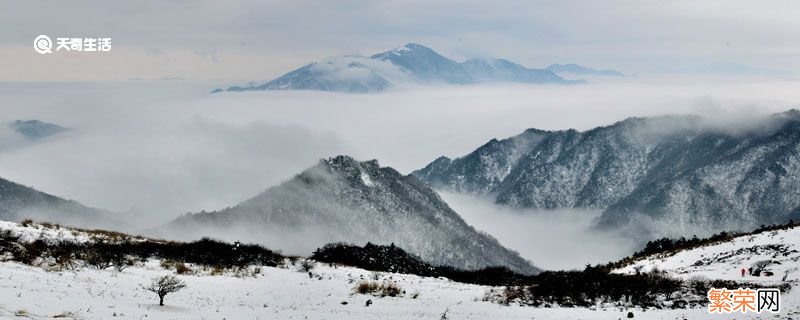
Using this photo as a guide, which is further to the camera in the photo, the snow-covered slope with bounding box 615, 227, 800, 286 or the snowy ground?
the snow-covered slope with bounding box 615, 227, 800, 286

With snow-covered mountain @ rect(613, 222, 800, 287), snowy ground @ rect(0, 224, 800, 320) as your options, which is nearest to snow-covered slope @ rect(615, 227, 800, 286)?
snow-covered mountain @ rect(613, 222, 800, 287)

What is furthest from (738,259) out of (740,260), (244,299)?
(244,299)

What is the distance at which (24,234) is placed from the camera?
158ft

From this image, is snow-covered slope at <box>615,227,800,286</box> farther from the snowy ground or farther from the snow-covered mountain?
the snowy ground

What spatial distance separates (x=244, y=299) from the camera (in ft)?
122

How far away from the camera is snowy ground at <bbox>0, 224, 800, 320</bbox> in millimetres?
28234

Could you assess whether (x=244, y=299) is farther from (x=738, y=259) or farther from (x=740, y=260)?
(x=738, y=259)

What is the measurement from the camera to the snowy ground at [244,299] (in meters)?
28.2

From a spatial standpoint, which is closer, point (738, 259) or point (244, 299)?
Result: point (244, 299)

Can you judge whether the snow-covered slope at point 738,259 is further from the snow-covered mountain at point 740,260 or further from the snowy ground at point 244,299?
the snowy ground at point 244,299

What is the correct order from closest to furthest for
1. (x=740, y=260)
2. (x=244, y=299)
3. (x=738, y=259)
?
1. (x=244, y=299)
2. (x=740, y=260)
3. (x=738, y=259)

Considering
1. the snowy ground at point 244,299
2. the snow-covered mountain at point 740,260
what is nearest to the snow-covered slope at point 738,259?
the snow-covered mountain at point 740,260

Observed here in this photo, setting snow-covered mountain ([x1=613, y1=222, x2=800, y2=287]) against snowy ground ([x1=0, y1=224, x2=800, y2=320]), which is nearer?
snowy ground ([x1=0, y1=224, x2=800, y2=320])

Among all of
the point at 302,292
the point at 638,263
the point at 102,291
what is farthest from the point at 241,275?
the point at 638,263
